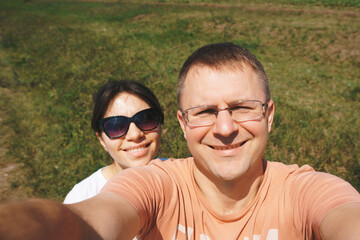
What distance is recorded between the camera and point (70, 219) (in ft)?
3.48

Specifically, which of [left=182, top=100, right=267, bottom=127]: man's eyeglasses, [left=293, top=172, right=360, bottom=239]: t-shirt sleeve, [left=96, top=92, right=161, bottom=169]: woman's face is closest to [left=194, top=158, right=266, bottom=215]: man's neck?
[left=293, top=172, right=360, bottom=239]: t-shirt sleeve

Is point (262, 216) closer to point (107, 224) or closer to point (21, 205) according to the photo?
point (107, 224)

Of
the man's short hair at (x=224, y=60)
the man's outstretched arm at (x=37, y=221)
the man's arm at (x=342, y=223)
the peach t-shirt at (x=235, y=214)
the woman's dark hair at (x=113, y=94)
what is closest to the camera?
the man's outstretched arm at (x=37, y=221)

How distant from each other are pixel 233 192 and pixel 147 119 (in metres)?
1.45

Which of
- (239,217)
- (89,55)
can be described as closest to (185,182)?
(239,217)

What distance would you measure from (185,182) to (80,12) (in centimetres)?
2234

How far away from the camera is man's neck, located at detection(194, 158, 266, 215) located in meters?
1.81

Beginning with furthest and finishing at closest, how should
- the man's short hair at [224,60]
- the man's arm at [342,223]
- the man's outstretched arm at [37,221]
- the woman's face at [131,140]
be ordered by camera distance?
the woman's face at [131,140] → the man's short hair at [224,60] → the man's arm at [342,223] → the man's outstretched arm at [37,221]

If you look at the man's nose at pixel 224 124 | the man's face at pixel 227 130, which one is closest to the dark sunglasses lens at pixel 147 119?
the man's face at pixel 227 130

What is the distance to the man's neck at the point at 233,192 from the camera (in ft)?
5.93

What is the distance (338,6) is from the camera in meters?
18.2

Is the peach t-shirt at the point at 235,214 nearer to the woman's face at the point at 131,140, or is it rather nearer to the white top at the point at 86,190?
the woman's face at the point at 131,140

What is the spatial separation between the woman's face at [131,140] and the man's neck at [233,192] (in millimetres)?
1174

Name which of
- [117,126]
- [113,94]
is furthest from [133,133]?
[113,94]
